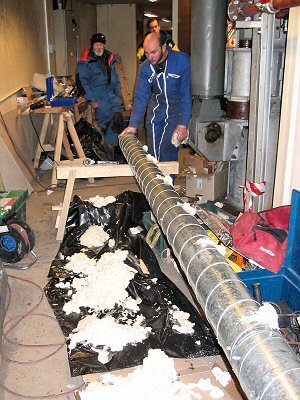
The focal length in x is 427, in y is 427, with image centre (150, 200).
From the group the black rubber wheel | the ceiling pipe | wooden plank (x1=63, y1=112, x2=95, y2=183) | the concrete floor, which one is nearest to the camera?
the concrete floor

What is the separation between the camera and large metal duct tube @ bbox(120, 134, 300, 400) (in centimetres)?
93

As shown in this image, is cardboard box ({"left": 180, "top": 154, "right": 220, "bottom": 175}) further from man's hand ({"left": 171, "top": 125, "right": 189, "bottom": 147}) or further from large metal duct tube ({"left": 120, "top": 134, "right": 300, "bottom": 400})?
large metal duct tube ({"left": 120, "top": 134, "right": 300, "bottom": 400})

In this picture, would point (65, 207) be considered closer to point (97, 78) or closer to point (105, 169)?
point (105, 169)

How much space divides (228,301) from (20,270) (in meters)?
2.03

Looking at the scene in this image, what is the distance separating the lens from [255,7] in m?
2.38

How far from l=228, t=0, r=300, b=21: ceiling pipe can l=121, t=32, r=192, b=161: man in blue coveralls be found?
674mm

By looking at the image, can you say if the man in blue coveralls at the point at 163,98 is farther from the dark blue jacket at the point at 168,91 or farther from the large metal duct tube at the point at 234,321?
the large metal duct tube at the point at 234,321

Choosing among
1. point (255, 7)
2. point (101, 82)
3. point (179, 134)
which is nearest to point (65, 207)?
point (179, 134)

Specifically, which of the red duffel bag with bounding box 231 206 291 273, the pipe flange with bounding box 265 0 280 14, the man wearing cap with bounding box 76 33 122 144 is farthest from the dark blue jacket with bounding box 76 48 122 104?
the red duffel bag with bounding box 231 206 291 273

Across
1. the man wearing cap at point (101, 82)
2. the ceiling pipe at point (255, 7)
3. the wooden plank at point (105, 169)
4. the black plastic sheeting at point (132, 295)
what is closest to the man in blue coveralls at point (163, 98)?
the wooden plank at point (105, 169)

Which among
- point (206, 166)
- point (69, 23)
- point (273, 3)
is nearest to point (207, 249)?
point (273, 3)

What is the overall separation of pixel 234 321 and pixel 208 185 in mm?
2932

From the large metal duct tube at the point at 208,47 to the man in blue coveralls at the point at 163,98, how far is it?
16cm

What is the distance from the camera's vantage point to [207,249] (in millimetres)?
1478
